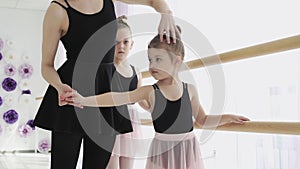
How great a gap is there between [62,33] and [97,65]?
174 mm

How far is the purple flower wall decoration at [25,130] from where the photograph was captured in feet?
21.6

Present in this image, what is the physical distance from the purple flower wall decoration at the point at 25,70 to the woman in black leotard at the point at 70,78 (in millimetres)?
5421

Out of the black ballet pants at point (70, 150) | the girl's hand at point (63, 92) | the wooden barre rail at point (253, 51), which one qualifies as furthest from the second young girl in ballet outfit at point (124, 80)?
the girl's hand at point (63, 92)

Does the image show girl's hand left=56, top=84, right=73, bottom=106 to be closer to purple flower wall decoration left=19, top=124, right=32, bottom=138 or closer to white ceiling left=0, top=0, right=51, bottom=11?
white ceiling left=0, top=0, right=51, bottom=11

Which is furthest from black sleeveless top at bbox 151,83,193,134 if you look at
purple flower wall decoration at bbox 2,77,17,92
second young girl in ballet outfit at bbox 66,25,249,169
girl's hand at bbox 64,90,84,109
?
purple flower wall decoration at bbox 2,77,17,92

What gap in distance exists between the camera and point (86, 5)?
147cm

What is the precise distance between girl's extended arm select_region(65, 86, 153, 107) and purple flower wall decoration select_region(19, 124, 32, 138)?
552cm

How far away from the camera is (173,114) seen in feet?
4.97

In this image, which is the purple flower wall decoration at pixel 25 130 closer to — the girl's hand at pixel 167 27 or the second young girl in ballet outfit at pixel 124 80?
the second young girl in ballet outfit at pixel 124 80

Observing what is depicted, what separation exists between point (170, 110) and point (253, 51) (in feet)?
1.23

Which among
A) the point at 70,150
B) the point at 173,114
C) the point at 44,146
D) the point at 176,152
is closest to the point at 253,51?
the point at 173,114

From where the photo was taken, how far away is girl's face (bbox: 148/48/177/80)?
4.83ft

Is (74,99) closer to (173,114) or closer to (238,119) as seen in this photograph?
(173,114)

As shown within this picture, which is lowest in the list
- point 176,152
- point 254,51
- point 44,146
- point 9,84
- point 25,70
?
point 44,146
